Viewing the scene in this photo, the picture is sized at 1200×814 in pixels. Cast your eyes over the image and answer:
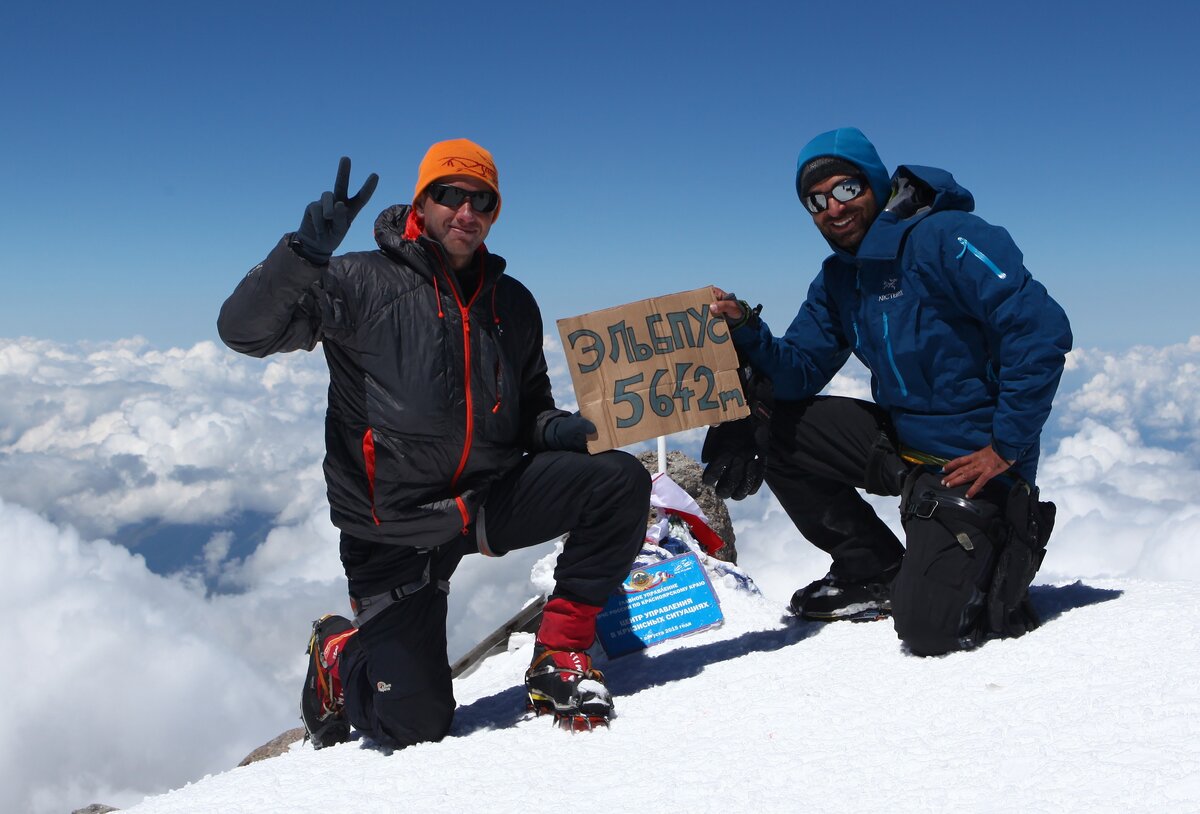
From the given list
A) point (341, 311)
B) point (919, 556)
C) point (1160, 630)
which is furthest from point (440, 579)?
point (1160, 630)

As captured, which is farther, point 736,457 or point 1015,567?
point 736,457

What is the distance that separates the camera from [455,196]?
3330 millimetres

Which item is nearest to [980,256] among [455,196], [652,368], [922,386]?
[922,386]

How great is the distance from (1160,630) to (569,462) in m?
2.50

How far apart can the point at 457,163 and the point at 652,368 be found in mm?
1292

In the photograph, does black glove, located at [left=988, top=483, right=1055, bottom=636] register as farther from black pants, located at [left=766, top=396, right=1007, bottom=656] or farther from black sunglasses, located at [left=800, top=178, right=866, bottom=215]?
black sunglasses, located at [left=800, top=178, right=866, bottom=215]

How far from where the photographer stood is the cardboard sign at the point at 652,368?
3.66 meters

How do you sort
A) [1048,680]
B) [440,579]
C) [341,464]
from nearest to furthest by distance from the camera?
[1048,680]
[341,464]
[440,579]

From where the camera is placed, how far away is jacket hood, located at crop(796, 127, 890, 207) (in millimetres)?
3711

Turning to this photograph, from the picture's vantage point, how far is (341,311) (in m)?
3.14

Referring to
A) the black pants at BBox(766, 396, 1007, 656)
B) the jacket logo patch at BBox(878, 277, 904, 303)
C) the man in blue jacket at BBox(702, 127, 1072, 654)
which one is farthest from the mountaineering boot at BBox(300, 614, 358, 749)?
the jacket logo patch at BBox(878, 277, 904, 303)

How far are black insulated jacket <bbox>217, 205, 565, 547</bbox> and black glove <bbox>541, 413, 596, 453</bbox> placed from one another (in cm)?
21

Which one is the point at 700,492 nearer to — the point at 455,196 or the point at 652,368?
the point at 652,368

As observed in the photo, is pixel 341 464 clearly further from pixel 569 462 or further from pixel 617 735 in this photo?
pixel 617 735
